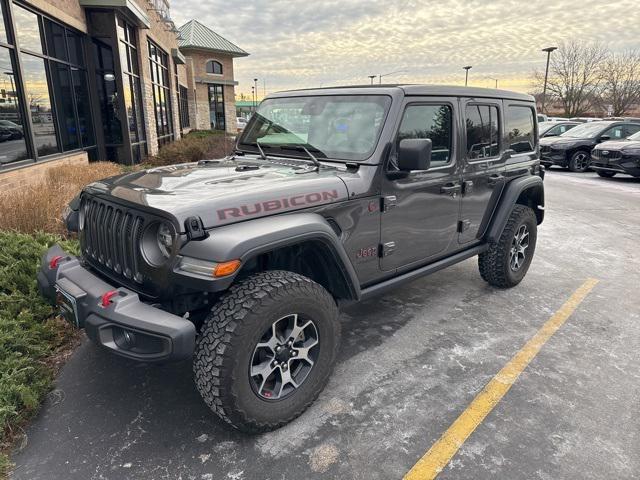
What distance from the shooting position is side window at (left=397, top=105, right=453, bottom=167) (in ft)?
11.0

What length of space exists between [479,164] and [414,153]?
1.42 m

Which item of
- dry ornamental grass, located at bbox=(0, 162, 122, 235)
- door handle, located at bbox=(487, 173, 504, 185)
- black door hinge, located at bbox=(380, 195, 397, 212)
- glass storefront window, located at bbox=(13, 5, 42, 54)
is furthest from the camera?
glass storefront window, located at bbox=(13, 5, 42, 54)

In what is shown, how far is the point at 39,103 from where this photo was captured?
8805 mm

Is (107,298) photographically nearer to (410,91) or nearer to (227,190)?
(227,190)

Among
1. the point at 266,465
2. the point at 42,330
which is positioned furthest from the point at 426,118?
the point at 42,330

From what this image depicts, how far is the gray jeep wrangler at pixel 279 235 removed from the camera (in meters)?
2.31

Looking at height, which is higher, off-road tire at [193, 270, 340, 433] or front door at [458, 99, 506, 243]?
front door at [458, 99, 506, 243]

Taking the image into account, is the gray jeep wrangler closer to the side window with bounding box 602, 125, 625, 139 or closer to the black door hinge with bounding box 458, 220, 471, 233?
the black door hinge with bounding box 458, 220, 471, 233

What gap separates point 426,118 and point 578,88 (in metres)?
48.1

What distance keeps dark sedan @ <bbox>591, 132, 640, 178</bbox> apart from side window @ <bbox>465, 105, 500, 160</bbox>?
10876 mm

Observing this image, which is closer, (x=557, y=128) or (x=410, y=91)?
(x=410, y=91)

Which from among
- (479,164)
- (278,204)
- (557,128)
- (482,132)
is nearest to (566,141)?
(557,128)

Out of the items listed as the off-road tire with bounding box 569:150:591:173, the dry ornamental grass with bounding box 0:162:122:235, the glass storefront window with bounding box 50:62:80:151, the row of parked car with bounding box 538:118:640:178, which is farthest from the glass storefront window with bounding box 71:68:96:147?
the off-road tire with bounding box 569:150:591:173

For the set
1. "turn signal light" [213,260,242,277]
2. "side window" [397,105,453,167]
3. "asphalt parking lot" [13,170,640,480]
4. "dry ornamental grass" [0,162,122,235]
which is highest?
"side window" [397,105,453,167]
